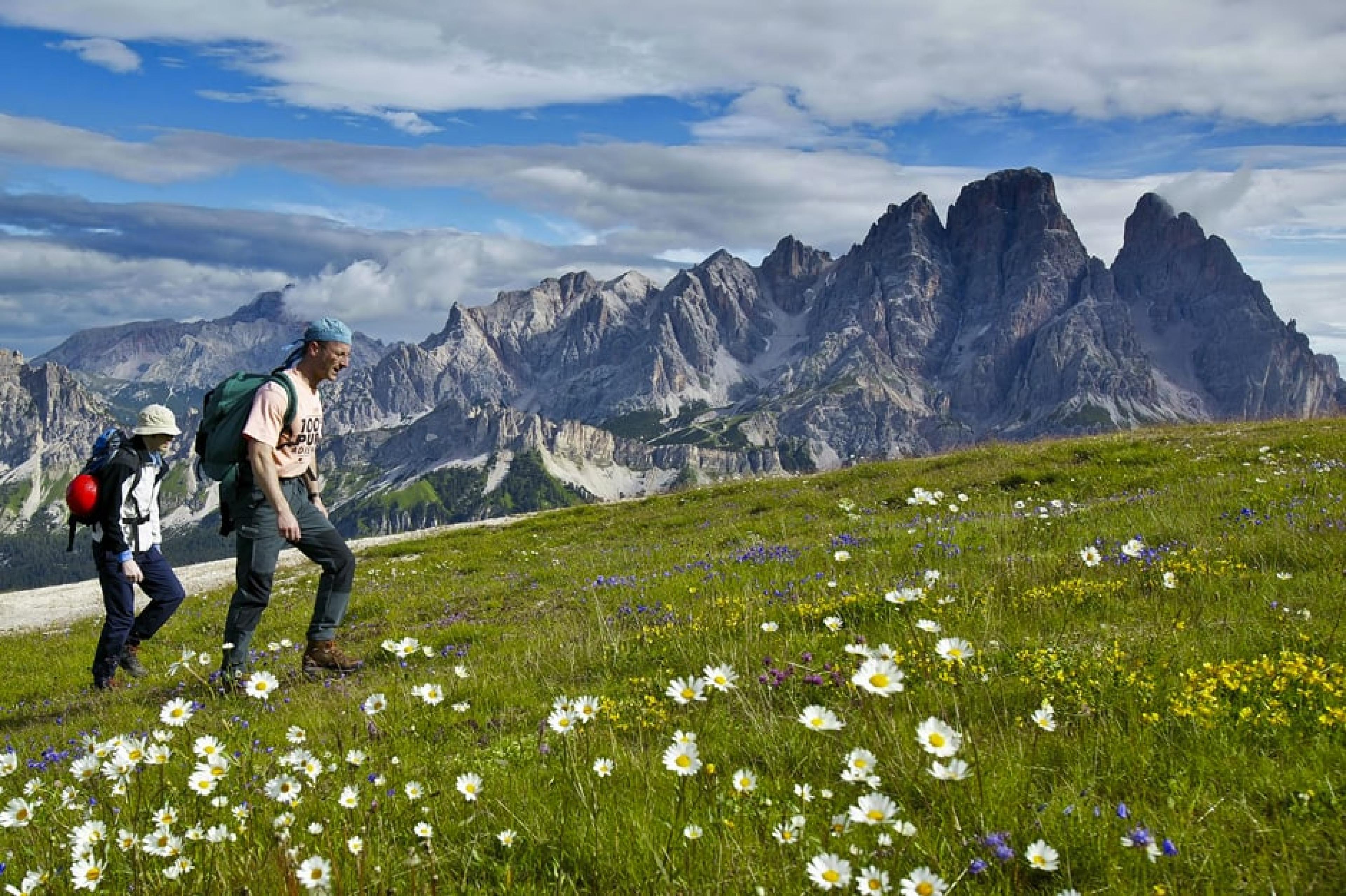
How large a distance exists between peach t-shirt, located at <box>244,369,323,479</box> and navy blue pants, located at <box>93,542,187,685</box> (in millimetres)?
4428

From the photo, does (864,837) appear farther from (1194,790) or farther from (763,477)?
(763,477)

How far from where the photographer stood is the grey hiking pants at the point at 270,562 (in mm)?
10000

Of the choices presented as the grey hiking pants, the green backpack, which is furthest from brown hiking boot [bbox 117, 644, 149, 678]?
the green backpack

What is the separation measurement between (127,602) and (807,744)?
12400 millimetres

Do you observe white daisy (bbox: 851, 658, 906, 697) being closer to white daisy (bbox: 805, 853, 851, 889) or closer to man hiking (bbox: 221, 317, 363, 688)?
white daisy (bbox: 805, 853, 851, 889)

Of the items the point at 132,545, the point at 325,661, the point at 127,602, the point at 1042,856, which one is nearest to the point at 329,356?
the point at 325,661

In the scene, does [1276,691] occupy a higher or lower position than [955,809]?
higher

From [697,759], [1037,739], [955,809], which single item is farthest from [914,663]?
[697,759]

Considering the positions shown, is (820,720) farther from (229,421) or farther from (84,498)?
(84,498)

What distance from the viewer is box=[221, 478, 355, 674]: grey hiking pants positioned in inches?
394

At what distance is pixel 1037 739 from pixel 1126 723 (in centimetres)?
59

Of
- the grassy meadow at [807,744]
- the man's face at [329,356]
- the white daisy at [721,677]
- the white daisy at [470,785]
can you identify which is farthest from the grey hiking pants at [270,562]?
the white daisy at [721,677]

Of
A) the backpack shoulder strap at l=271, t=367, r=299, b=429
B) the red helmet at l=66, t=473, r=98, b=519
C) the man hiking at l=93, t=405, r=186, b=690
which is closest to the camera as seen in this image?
the backpack shoulder strap at l=271, t=367, r=299, b=429

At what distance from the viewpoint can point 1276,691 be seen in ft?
15.3
